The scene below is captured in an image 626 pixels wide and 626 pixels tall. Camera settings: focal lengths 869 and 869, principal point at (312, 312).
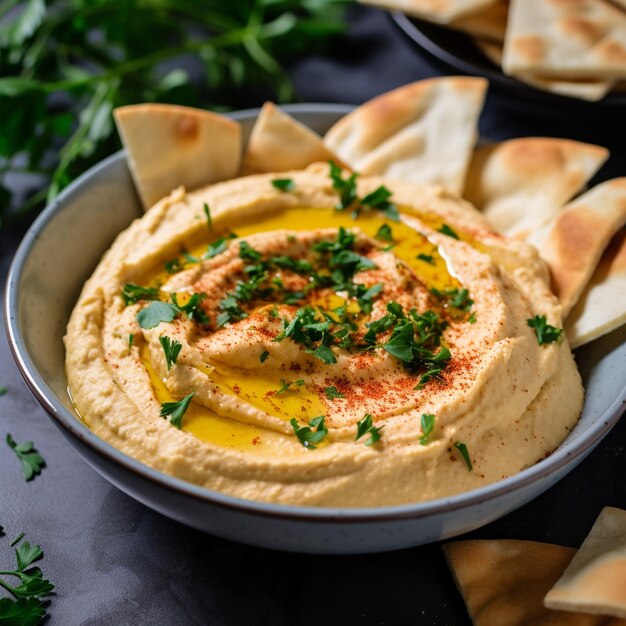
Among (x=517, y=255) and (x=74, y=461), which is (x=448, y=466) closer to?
(x=517, y=255)

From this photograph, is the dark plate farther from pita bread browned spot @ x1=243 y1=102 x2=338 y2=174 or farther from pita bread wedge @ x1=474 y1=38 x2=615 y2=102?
pita bread browned spot @ x1=243 y1=102 x2=338 y2=174

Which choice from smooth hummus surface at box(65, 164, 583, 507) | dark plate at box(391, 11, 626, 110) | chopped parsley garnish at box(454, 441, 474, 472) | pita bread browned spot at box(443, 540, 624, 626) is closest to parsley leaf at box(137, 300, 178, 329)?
smooth hummus surface at box(65, 164, 583, 507)

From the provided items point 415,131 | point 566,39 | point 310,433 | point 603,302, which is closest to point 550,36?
point 566,39

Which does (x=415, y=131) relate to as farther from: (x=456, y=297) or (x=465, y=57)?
(x=456, y=297)

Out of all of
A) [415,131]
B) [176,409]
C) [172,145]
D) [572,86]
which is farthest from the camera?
[572,86]

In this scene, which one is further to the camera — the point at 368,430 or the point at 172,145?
the point at 172,145

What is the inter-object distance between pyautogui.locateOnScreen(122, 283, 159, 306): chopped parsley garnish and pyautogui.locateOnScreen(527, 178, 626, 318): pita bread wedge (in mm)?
1762

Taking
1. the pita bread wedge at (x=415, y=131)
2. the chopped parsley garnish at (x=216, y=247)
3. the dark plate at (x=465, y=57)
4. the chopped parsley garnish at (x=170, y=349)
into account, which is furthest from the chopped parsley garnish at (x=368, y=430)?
the dark plate at (x=465, y=57)

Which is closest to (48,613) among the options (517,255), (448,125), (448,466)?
(448,466)

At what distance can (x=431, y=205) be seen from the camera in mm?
4141

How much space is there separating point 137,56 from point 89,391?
300 centimetres

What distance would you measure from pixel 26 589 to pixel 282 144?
2.43 metres

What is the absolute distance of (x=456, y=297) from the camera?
12.1ft

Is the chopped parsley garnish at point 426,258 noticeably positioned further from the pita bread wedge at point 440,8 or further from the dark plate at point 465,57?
the pita bread wedge at point 440,8
